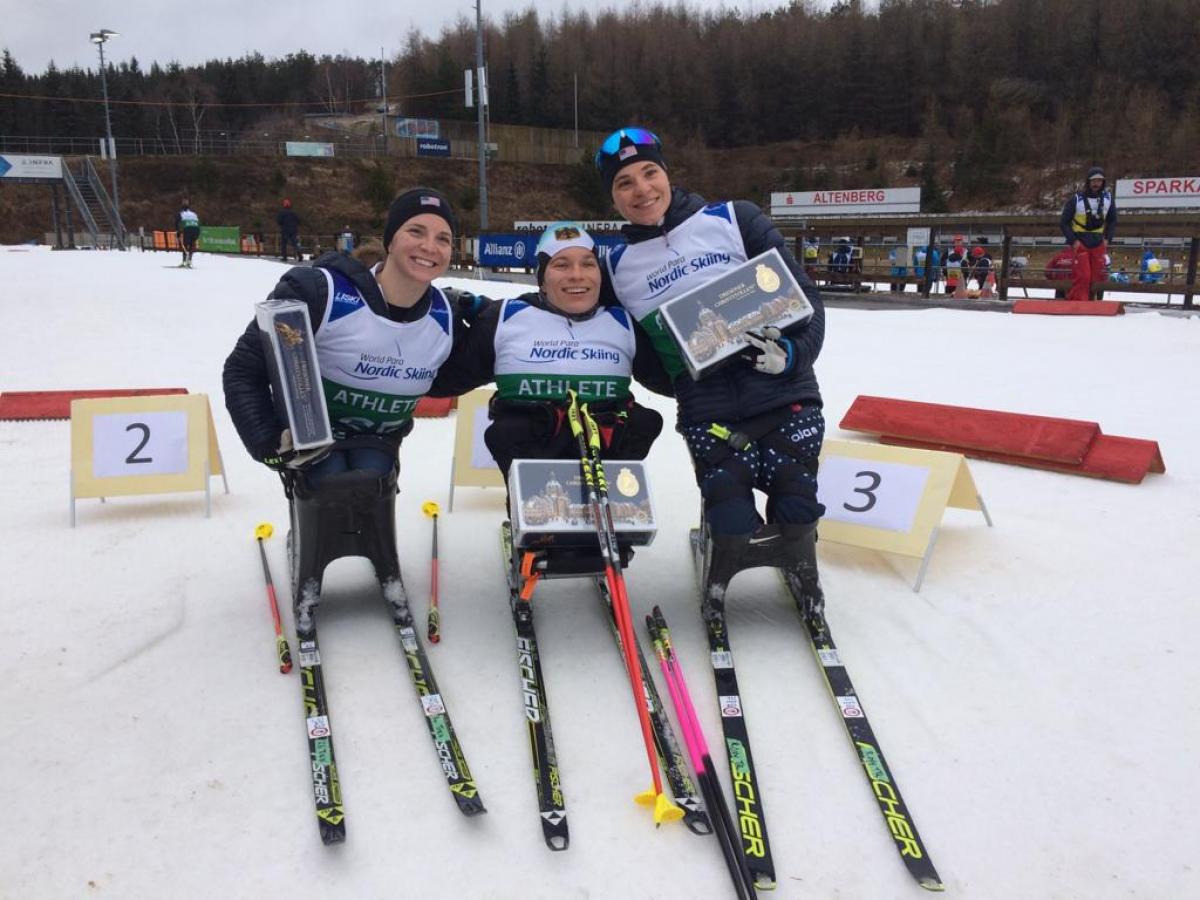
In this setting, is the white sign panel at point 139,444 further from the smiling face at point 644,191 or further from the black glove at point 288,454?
the smiling face at point 644,191

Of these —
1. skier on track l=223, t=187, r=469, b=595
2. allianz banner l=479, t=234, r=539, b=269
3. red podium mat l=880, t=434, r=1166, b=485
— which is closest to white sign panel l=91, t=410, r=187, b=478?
skier on track l=223, t=187, r=469, b=595

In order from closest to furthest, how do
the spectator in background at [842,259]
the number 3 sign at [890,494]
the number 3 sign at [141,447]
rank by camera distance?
the number 3 sign at [890,494] → the number 3 sign at [141,447] → the spectator in background at [842,259]

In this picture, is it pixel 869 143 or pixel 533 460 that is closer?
pixel 533 460

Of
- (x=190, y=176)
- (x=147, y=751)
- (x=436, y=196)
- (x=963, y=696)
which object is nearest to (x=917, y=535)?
(x=963, y=696)

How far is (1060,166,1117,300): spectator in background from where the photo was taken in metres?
11.8

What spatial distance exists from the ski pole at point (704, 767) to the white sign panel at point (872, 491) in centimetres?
121

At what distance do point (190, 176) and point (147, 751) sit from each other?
6221 cm

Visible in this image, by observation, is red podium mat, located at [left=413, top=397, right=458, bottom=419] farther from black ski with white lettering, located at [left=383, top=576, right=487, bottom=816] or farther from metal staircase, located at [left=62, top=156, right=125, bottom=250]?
metal staircase, located at [left=62, top=156, right=125, bottom=250]

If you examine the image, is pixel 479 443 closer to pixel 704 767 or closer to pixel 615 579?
pixel 615 579

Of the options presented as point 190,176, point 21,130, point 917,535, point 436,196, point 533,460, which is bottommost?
point 917,535

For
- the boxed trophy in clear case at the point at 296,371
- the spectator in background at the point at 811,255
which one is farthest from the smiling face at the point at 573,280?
the spectator in background at the point at 811,255

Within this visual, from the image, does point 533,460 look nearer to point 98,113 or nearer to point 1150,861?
point 1150,861

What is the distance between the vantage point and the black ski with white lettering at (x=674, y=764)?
7.30ft

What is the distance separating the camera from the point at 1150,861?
2.08m
